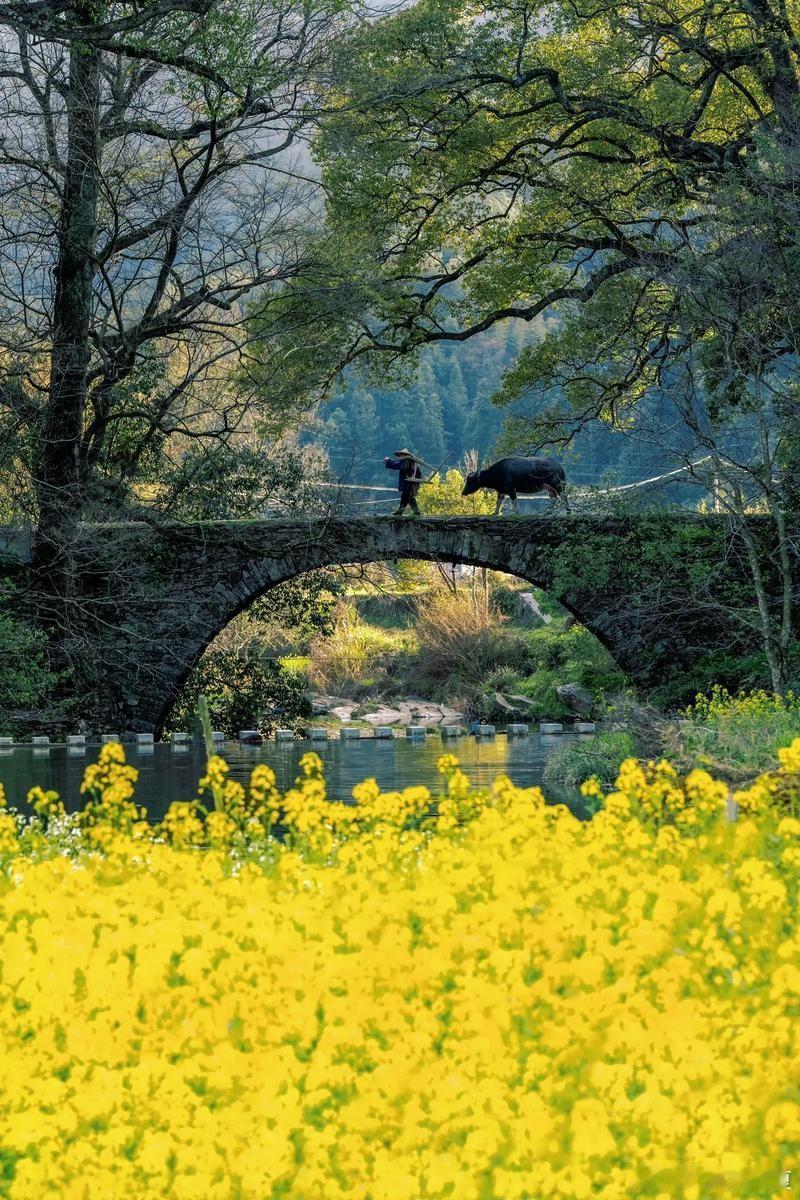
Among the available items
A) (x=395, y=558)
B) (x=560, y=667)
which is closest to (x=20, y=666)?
(x=395, y=558)

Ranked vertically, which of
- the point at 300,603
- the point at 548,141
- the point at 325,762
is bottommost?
the point at 325,762

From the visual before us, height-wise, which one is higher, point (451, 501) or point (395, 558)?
point (451, 501)

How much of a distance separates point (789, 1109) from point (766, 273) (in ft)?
49.7

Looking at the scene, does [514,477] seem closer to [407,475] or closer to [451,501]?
[407,475]

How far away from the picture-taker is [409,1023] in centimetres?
479

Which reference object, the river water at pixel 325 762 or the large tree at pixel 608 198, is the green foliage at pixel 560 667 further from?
the large tree at pixel 608 198

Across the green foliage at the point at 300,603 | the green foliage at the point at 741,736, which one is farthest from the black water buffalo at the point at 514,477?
the green foliage at the point at 741,736

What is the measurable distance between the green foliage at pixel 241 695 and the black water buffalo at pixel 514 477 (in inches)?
149

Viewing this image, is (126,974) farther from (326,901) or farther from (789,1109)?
(789,1109)

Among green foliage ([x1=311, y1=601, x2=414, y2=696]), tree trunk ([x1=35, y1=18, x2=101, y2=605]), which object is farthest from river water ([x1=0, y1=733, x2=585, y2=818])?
green foliage ([x1=311, y1=601, x2=414, y2=696])

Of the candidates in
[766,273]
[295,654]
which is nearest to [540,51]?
[766,273]

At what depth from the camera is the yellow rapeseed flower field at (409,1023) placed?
3760mm

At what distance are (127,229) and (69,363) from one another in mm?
2129

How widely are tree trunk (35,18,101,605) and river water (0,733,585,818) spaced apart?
7.87ft
